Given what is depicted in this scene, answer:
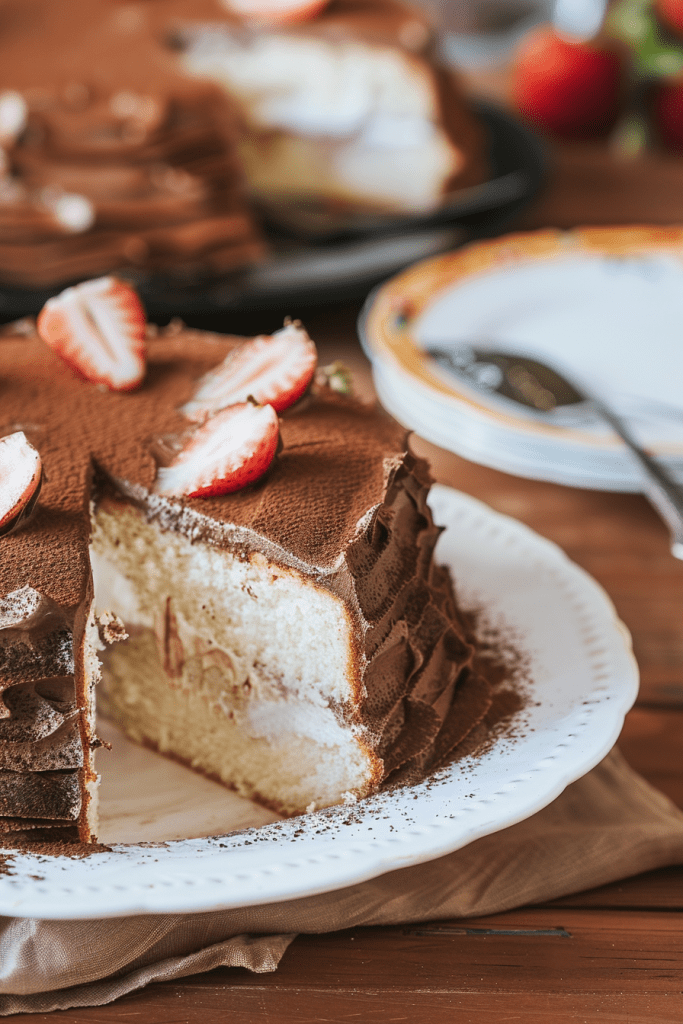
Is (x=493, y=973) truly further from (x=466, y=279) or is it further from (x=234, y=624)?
(x=466, y=279)

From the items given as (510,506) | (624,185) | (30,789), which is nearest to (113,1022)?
(30,789)

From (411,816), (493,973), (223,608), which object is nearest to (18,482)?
(223,608)

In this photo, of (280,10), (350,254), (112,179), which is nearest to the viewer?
(350,254)

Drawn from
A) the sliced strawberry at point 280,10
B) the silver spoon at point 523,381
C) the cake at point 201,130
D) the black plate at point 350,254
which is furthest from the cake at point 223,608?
the sliced strawberry at point 280,10

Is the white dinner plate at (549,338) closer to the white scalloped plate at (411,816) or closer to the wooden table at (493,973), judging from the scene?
the white scalloped plate at (411,816)

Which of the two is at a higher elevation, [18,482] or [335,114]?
[18,482]

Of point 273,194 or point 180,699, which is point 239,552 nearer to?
point 180,699

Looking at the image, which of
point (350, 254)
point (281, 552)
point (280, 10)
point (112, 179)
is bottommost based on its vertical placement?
point (350, 254)
